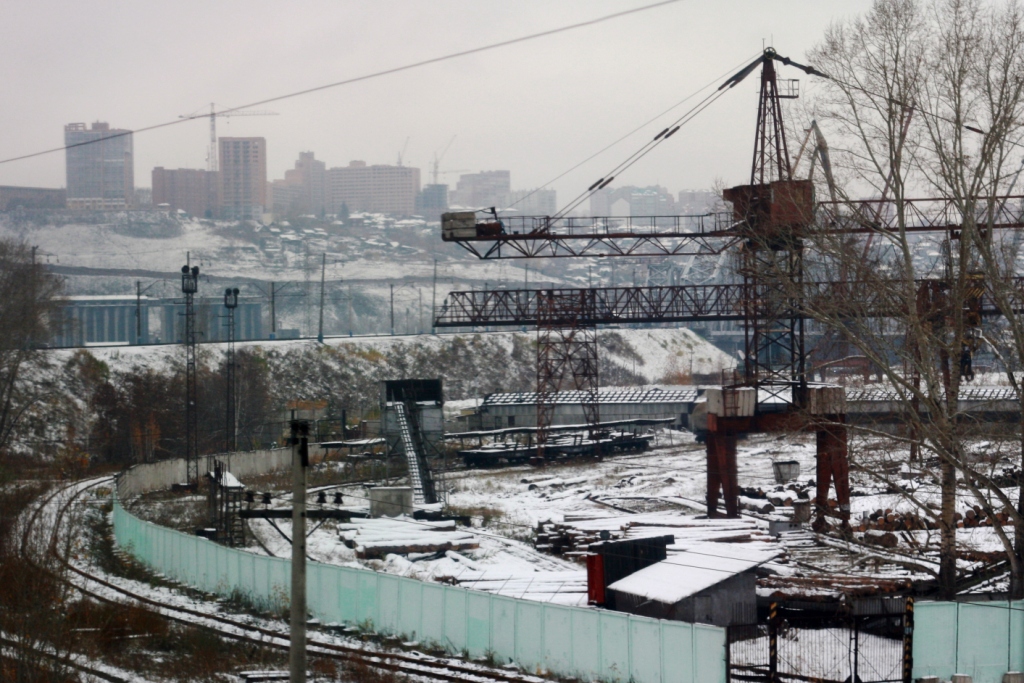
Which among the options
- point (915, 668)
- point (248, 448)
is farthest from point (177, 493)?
point (915, 668)

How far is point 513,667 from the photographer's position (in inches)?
663

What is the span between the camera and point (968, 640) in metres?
15.9

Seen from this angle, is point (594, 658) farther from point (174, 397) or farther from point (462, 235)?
point (174, 397)

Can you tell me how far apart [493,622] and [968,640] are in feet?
24.4

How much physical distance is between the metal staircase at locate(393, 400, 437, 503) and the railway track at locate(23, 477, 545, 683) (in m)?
13.1

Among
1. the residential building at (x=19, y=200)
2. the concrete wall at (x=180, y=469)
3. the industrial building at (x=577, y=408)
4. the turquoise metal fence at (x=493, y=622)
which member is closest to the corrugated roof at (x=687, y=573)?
the turquoise metal fence at (x=493, y=622)

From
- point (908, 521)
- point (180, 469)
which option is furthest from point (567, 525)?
point (180, 469)

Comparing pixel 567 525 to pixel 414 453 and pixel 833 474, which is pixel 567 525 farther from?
pixel 414 453

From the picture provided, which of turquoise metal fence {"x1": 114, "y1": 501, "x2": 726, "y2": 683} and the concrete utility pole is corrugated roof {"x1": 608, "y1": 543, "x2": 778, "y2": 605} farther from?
the concrete utility pole

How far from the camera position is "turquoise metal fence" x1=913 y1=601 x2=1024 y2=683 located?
15.8 m

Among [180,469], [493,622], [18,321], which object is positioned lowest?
[180,469]

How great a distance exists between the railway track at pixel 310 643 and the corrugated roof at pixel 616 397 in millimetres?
38020

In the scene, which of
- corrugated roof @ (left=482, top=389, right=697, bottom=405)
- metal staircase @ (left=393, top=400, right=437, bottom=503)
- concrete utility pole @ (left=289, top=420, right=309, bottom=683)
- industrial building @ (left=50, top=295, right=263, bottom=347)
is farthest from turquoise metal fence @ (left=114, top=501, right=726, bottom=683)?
industrial building @ (left=50, top=295, right=263, bottom=347)

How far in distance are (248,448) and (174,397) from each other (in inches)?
350
